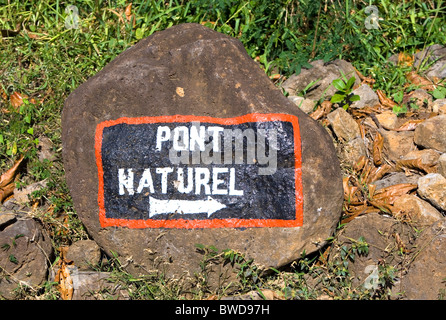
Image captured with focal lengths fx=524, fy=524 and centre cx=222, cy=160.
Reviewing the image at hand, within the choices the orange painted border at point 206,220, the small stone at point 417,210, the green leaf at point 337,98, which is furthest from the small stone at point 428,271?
the green leaf at point 337,98

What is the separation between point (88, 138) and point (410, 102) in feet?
8.67

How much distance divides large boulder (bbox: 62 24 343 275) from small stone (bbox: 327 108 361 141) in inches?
25.5

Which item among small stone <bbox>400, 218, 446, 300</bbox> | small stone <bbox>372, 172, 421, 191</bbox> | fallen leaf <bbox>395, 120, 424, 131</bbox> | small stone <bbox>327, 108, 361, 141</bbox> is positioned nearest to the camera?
small stone <bbox>400, 218, 446, 300</bbox>

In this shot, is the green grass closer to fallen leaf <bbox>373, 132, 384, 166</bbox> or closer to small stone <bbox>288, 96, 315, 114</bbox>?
small stone <bbox>288, 96, 315, 114</bbox>

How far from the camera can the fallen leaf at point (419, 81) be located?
4523 millimetres

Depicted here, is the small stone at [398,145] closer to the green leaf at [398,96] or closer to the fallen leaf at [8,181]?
the green leaf at [398,96]

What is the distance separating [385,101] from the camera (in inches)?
174

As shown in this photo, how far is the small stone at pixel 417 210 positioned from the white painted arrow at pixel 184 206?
1.24m

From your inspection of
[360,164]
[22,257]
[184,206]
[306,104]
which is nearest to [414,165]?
[360,164]

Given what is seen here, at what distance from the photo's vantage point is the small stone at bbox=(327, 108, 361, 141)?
4004 mm

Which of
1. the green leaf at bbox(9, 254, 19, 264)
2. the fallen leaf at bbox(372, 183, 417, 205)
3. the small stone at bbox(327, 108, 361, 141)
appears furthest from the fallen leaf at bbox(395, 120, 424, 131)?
the green leaf at bbox(9, 254, 19, 264)

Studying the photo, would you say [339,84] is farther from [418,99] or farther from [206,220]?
[206,220]

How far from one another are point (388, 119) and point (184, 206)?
1.90 metres

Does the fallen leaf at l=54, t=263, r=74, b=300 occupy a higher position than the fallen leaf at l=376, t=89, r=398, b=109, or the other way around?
the fallen leaf at l=376, t=89, r=398, b=109
